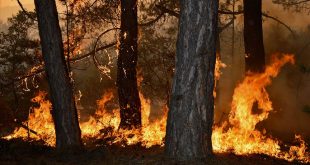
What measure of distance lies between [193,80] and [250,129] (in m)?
5.12

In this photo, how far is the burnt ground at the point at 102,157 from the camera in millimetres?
7786

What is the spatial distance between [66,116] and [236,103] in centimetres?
556

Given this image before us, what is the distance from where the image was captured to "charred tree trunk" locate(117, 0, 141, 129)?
1214 centimetres

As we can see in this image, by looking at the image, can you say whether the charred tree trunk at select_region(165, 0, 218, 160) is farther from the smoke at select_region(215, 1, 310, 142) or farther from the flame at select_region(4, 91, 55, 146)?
the smoke at select_region(215, 1, 310, 142)

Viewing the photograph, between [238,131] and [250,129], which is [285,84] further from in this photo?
[238,131]

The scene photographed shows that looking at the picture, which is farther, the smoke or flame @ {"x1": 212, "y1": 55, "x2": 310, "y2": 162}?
the smoke

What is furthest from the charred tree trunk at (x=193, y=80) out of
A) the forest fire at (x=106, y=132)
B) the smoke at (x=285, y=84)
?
the smoke at (x=285, y=84)

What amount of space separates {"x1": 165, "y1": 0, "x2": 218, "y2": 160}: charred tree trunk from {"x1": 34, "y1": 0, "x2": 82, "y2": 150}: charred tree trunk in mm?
2851

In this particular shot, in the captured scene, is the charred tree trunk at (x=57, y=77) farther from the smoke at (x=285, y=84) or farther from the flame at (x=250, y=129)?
the smoke at (x=285, y=84)

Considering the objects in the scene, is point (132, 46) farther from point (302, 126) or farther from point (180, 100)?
point (302, 126)

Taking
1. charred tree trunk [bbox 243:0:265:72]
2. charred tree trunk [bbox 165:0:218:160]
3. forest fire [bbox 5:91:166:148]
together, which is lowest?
forest fire [bbox 5:91:166:148]

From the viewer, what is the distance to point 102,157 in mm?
8703

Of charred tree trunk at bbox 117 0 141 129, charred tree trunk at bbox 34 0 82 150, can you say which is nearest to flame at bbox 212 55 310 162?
charred tree trunk at bbox 117 0 141 129

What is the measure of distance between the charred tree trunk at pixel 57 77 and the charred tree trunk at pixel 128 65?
10.3 feet
